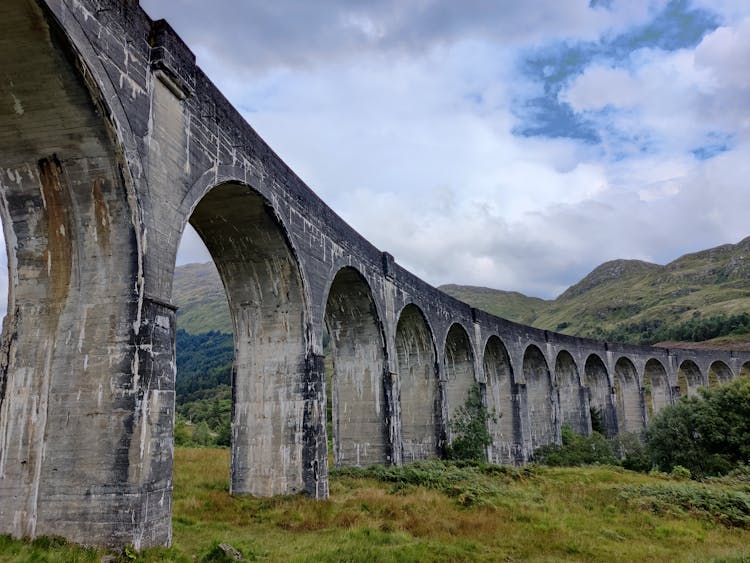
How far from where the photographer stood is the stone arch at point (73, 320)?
22.6ft

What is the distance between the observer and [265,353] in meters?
13.4

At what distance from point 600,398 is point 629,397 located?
15.5 feet

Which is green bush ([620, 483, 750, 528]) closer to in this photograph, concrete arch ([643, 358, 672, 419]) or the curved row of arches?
the curved row of arches

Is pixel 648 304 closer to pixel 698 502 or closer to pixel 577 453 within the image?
pixel 577 453

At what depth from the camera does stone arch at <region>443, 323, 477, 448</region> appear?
25203 mm

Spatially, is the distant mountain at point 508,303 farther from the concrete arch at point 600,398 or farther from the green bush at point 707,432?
the green bush at point 707,432

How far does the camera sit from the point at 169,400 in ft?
25.7

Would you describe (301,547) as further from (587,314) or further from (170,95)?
(587,314)

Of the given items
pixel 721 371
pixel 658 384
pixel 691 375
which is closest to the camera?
pixel 658 384

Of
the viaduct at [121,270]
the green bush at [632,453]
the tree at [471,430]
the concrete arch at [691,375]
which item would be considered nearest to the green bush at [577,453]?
the green bush at [632,453]

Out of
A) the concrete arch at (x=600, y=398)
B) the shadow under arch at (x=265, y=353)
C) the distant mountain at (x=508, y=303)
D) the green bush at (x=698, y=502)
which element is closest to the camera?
the shadow under arch at (x=265, y=353)

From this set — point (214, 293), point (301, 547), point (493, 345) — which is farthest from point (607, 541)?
point (214, 293)

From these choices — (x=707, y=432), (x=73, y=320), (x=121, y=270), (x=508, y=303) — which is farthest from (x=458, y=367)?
(x=508, y=303)

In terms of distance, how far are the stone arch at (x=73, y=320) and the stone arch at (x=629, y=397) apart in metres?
39.5
